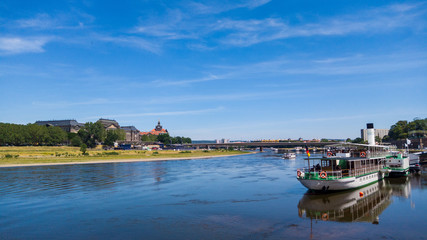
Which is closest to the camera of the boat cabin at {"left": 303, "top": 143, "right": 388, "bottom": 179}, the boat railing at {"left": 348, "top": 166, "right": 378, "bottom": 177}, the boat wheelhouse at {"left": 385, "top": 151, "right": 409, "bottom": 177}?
the boat cabin at {"left": 303, "top": 143, "right": 388, "bottom": 179}

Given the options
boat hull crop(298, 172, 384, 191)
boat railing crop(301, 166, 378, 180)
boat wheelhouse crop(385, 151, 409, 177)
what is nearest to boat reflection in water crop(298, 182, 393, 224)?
boat hull crop(298, 172, 384, 191)

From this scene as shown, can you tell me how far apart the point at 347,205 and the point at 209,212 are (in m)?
16.9

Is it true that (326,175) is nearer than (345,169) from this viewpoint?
Yes

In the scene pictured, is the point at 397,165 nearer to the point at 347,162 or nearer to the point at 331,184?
the point at 347,162

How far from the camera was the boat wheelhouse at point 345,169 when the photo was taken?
42750mm

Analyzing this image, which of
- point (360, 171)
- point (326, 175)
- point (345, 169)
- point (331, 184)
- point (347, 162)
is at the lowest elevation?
point (331, 184)

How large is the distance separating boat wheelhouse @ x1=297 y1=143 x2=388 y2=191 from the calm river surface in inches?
65.1

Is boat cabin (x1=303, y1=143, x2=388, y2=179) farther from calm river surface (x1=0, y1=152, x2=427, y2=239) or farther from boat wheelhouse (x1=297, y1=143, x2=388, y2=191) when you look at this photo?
calm river surface (x1=0, y1=152, x2=427, y2=239)

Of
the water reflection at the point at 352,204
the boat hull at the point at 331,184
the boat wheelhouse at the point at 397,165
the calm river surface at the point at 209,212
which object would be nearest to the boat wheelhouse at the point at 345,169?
the boat hull at the point at 331,184

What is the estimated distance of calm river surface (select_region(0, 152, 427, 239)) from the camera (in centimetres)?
2662

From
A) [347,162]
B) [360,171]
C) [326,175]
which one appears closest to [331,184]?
[326,175]

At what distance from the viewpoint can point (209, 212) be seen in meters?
34.2

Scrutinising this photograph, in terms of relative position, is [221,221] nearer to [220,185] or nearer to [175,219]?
[175,219]

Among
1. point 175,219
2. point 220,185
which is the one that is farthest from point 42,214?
point 220,185
